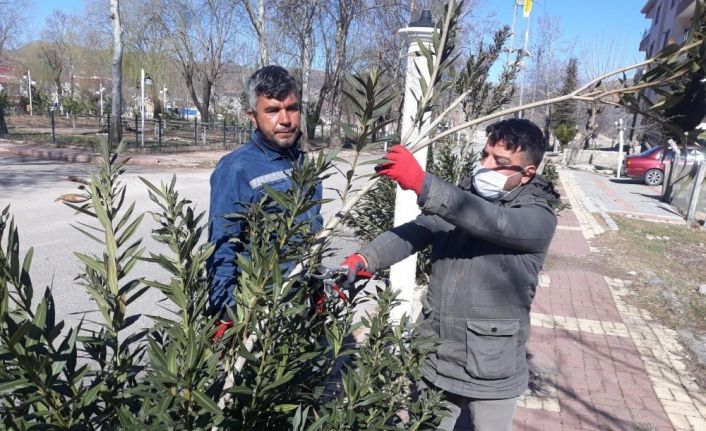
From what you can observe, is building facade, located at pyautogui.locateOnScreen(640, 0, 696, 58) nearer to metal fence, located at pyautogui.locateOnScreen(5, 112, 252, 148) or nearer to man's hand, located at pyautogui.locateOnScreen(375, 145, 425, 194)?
metal fence, located at pyautogui.locateOnScreen(5, 112, 252, 148)

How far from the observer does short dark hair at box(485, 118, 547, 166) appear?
215cm

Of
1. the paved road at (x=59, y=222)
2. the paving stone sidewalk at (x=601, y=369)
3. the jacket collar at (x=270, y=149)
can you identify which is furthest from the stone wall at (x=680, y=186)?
the jacket collar at (x=270, y=149)

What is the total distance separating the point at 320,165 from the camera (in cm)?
110

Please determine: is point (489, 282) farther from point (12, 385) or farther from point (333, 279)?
point (12, 385)

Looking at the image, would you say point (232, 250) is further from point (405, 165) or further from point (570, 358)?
point (570, 358)

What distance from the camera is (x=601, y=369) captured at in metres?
4.53

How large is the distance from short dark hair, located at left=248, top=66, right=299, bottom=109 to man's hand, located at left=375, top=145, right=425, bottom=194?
2.50 ft

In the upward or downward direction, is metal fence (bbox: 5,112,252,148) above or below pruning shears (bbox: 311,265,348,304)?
below

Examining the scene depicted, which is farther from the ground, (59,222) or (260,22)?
(260,22)

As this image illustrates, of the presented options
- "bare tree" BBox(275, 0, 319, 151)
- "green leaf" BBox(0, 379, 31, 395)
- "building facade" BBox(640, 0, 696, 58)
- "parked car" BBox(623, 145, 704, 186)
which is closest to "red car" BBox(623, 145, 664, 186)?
"parked car" BBox(623, 145, 704, 186)

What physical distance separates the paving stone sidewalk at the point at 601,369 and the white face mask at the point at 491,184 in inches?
83.7

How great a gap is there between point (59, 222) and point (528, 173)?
313 inches

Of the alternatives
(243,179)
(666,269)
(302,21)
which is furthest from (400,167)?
(302,21)

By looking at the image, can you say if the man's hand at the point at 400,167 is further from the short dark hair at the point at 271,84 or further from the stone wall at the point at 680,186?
the stone wall at the point at 680,186
